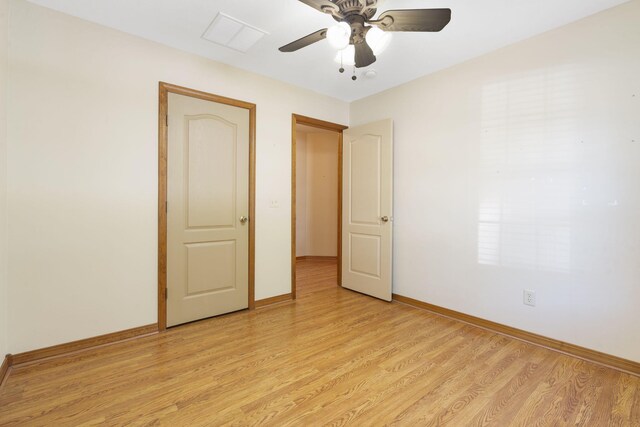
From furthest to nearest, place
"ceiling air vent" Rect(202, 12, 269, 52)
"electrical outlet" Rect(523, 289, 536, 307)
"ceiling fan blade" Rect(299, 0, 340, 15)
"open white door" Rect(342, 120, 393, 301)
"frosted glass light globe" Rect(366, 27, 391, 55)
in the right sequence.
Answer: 1. "open white door" Rect(342, 120, 393, 301)
2. "electrical outlet" Rect(523, 289, 536, 307)
3. "ceiling air vent" Rect(202, 12, 269, 52)
4. "frosted glass light globe" Rect(366, 27, 391, 55)
5. "ceiling fan blade" Rect(299, 0, 340, 15)

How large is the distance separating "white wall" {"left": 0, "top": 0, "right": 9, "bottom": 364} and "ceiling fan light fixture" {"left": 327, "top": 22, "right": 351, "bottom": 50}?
6.87ft

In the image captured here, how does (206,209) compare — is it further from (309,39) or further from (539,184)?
(539,184)

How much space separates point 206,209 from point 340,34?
195cm

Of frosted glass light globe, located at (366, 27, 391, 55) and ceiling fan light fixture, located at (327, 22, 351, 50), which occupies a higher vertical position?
frosted glass light globe, located at (366, 27, 391, 55)

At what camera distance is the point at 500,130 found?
8.31ft

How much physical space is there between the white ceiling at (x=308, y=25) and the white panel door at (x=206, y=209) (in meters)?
0.53

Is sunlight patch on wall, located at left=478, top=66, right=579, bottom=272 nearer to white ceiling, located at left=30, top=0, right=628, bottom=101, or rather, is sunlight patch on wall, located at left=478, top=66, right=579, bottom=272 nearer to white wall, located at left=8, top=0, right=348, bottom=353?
white ceiling, located at left=30, top=0, right=628, bottom=101

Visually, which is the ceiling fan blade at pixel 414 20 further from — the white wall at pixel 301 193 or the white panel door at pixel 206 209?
the white wall at pixel 301 193

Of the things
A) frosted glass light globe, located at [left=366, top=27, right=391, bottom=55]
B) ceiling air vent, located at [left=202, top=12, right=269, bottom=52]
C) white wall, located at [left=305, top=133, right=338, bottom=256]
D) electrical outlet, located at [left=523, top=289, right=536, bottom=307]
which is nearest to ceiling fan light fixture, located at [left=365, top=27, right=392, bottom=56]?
frosted glass light globe, located at [left=366, top=27, right=391, bottom=55]

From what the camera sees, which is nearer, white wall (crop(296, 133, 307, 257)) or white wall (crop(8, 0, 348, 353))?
white wall (crop(8, 0, 348, 353))

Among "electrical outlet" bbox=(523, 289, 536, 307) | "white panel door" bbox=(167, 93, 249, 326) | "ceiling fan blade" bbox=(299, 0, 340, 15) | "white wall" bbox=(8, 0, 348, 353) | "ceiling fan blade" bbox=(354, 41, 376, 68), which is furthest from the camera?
"white panel door" bbox=(167, 93, 249, 326)

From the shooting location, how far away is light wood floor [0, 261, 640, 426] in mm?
1522

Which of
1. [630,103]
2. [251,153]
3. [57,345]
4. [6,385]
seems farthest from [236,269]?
[630,103]

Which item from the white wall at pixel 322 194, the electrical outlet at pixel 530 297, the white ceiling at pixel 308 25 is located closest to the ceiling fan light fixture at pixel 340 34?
the white ceiling at pixel 308 25
